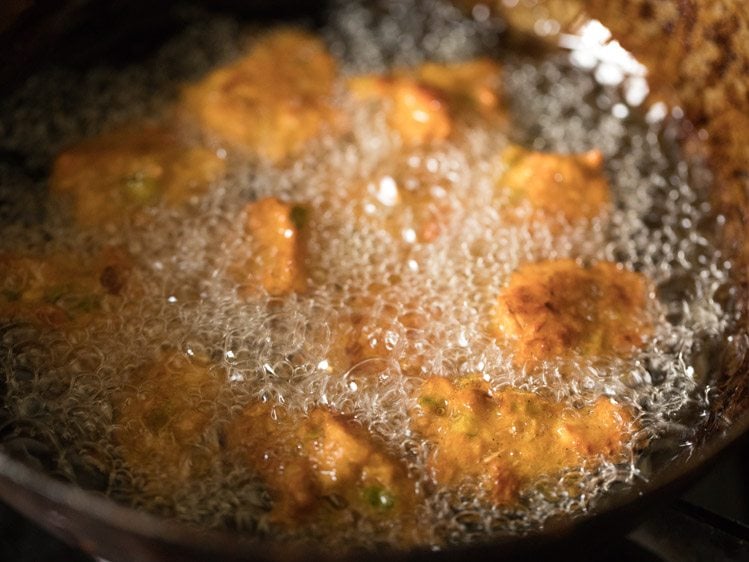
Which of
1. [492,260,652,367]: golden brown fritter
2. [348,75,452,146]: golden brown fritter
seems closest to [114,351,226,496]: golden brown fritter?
[492,260,652,367]: golden brown fritter

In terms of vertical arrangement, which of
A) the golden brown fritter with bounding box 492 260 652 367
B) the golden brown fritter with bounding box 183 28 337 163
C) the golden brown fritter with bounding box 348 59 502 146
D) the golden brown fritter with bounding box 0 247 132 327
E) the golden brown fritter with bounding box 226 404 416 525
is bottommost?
the golden brown fritter with bounding box 0 247 132 327

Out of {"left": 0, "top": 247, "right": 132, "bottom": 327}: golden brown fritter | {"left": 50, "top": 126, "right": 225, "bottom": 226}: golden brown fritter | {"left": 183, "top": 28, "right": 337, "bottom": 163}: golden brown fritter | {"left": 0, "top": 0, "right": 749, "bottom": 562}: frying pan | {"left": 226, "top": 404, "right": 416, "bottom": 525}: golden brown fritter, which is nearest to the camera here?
{"left": 0, "top": 0, "right": 749, "bottom": 562}: frying pan

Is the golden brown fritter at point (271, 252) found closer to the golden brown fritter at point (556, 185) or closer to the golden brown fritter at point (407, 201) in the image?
the golden brown fritter at point (407, 201)

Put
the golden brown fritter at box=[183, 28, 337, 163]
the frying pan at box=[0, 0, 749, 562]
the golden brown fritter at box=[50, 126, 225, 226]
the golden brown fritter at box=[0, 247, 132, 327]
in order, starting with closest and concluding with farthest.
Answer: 1. the frying pan at box=[0, 0, 749, 562]
2. the golden brown fritter at box=[0, 247, 132, 327]
3. the golden brown fritter at box=[50, 126, 225, 226]
4. the golden brown fritter at box=[183, 28, 337, 163]

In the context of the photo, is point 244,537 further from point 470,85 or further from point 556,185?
point 470,85

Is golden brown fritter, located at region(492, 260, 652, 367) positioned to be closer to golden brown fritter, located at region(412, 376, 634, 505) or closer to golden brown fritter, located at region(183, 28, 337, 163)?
golden brown fritter, located at region(412, 376, 634, 505)

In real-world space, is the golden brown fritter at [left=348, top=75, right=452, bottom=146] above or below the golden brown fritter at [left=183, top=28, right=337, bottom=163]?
above

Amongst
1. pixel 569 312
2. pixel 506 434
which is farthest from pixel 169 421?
pixel 569 312
